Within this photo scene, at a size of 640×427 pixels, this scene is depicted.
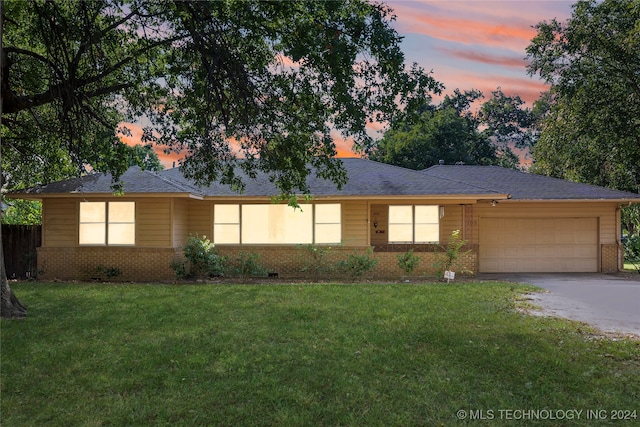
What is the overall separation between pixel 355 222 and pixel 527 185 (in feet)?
24.4

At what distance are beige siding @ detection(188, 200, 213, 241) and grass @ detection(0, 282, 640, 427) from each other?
20.5ft

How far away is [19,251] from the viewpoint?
558 inches

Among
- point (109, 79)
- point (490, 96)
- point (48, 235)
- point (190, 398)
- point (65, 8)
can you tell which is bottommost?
point (190, 398)

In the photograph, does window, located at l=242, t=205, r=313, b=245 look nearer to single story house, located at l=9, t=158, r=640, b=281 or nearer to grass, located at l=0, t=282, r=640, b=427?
single story house, located at l=9, t=158, r=640, b=281

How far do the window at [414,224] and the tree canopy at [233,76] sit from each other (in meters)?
6.78

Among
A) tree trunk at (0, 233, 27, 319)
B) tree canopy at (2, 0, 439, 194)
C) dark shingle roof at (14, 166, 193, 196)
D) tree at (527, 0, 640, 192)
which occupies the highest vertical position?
tree at (527, 0, 640, 192)

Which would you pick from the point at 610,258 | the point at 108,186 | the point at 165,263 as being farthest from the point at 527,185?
the point at 108,186

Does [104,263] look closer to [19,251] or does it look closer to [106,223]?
[106,223]

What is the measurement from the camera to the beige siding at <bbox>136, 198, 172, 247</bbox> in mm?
13664

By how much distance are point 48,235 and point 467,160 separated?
26278 mm

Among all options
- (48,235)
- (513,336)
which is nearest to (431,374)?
(513,336)

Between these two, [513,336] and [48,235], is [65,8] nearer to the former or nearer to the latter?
[48,235]

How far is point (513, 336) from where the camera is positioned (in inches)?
256

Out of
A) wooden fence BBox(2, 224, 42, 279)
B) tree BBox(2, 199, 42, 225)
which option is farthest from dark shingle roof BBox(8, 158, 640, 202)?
tree BBox(2, 199, 42, 225)
